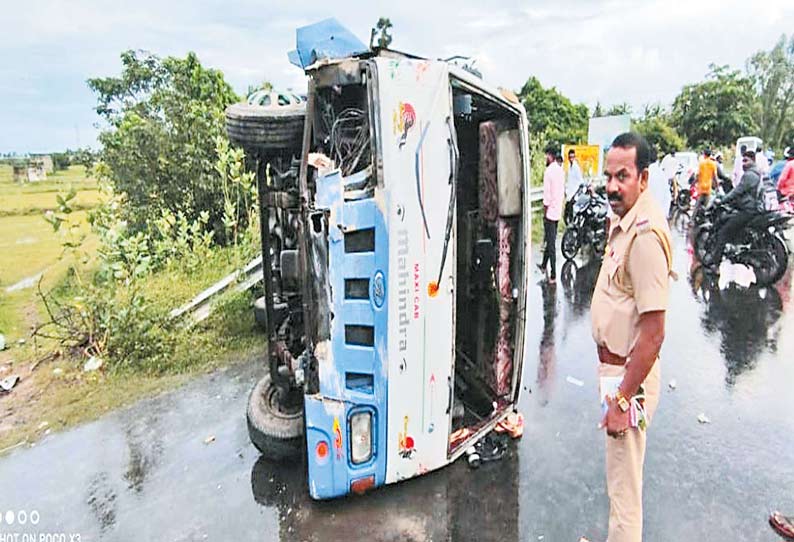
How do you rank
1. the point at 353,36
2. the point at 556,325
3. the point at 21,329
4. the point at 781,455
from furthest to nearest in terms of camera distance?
the point at 21,329 → the point at 556,325 → the point at 781,455 → the point at 353,36

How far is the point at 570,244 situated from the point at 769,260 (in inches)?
108

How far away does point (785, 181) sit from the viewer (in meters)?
9.28

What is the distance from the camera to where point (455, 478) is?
10.3 ft

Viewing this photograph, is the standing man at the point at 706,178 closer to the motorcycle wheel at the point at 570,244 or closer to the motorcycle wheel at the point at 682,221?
the motorcycle wheel at the point at 682,221

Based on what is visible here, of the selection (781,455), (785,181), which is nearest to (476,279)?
(781,455)

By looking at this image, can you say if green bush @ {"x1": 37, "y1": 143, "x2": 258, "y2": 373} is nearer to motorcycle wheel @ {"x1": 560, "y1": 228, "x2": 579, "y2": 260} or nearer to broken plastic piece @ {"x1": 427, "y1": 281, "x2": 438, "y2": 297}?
broken plastic piece @ {"x1": 427, "y1": 281, "x2": 438, "y2": 297}

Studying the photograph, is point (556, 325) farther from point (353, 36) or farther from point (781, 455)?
point (353, 36)

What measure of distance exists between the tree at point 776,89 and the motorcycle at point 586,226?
1495 inches

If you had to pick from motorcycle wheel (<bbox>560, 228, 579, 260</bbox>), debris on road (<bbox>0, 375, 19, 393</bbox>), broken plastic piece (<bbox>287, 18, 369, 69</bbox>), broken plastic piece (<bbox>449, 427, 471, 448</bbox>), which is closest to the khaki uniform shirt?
broken plastic piece (<bbox>449, 427, 471, 448</bbox>)

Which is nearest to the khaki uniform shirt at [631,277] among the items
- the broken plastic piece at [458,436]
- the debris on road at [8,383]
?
the broken plastic piece at [458,436]

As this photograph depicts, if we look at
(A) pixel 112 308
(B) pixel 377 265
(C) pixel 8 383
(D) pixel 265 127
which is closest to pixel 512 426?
(B) pixel 377 265

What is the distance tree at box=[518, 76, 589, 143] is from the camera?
24562 mm

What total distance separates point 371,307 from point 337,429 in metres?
0.66

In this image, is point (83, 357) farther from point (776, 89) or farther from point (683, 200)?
point (776, 89)
